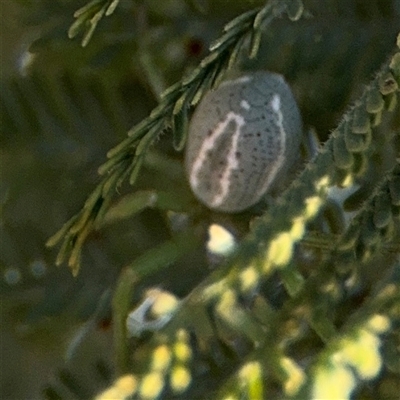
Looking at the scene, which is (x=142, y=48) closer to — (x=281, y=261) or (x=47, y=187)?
(x=47, y=187)

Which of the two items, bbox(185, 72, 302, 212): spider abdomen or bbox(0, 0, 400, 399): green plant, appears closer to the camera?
bbox(0, 0, 400, 399): green plant

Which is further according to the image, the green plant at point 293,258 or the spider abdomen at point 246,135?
the spider abdomen at point 246,135

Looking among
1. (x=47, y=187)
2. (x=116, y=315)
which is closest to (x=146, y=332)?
(x=116, y=315)

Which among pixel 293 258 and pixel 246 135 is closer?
pixel 293 258
